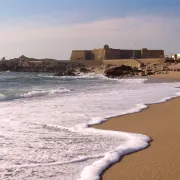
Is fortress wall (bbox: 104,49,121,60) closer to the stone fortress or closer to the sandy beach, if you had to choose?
the stone fortress

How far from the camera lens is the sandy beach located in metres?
4.33

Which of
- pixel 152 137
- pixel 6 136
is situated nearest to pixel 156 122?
pixel 152 137

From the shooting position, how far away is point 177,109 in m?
10.9

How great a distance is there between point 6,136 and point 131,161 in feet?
8.36

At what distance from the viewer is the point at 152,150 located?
5.57 metres

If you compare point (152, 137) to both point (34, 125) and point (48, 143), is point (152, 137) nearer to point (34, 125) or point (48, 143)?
point (48, 143)

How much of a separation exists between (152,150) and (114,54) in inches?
3959

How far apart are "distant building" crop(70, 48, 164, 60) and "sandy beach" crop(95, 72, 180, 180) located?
9422 cm

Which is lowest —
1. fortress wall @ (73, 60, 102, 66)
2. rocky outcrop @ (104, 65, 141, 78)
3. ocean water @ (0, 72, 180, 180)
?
rocky outcrop @ (104, 65, 141, 78)

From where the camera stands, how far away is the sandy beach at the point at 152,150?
171 inches

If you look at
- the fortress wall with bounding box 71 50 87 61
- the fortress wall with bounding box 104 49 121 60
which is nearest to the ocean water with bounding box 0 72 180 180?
the fortress wall with bounding box 104 49 121 60

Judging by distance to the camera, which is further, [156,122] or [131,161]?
[156,122]

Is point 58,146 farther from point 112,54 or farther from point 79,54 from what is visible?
point 79,54

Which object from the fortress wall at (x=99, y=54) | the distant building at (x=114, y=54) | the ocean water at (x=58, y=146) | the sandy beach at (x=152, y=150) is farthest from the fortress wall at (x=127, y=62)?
the ocean water at (x=58, y=146)
